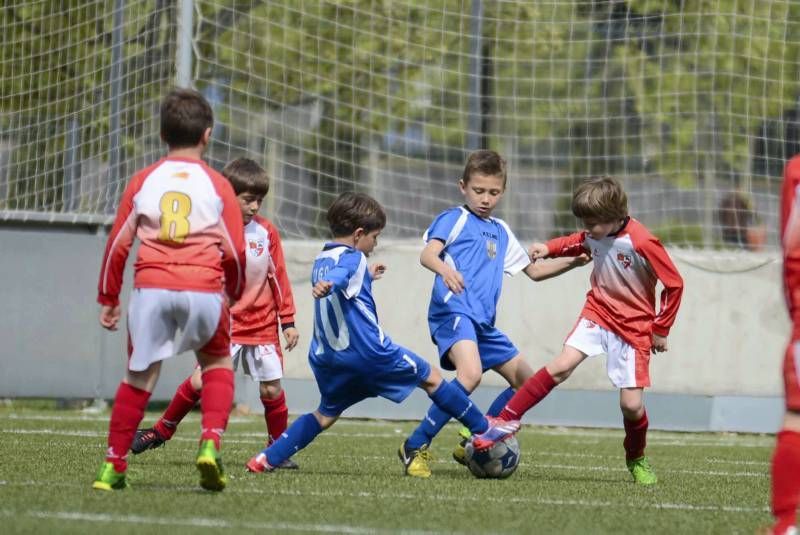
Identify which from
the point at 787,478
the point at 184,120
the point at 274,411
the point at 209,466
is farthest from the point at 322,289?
the point at 787,478

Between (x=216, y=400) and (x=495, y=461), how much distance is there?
1.81m

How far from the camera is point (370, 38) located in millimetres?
12250

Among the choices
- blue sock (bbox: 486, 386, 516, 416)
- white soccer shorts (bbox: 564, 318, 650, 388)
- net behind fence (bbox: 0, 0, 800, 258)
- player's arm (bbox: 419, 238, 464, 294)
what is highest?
net behind fence (bbox: 0, 0, 800, 258)

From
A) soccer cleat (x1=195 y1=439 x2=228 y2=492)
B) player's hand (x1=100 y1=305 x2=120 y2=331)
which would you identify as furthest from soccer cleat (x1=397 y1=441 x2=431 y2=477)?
player's hand (x1=100 y1=305 x2=120 y2=331)

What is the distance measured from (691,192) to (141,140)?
15.2 ft

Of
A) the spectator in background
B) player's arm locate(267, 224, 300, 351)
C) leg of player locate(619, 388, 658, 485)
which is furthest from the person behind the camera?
the spectator in background

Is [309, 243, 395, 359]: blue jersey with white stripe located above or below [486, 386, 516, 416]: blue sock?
above

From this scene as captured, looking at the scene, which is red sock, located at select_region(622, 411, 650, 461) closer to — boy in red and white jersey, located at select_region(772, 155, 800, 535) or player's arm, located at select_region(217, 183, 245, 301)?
player's arm, located at select_region(217, 183, 245, 301)

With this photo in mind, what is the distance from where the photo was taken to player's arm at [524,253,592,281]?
25.1 ft

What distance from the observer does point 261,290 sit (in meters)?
8.08

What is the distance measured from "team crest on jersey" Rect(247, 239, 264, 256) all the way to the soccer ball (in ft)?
5.63

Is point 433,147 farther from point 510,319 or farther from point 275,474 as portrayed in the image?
point 275,474

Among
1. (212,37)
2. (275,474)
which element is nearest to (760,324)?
(212,37)

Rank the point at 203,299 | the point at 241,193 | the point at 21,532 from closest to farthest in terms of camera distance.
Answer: the point at 21,532, the point at 203,299, the point at 241,193
